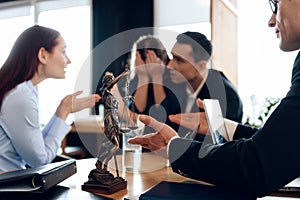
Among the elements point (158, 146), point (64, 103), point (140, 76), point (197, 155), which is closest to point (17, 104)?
point (64, 103)

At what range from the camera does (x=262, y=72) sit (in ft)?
9.91

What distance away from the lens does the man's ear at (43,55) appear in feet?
4.52

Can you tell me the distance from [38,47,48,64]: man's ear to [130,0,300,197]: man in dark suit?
0.70 metres

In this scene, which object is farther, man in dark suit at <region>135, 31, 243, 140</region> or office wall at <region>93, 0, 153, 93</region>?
office wall at <region>93, 0, 153, 93</region>

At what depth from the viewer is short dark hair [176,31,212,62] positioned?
2.04 metres

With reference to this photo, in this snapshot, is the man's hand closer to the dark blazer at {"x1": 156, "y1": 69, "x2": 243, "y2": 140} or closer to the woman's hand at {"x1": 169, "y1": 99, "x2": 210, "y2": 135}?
the woman's hand at {"x1": 169, "y1": 99, "x2": 210, "y2": 135}

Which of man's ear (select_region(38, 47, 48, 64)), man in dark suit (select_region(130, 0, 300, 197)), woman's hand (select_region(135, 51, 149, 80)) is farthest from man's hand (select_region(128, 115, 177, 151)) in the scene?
woman's hand (select_region(135, 51, 149, 80))

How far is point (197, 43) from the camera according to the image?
2.08 metres

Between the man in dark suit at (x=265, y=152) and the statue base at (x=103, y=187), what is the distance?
0.15m

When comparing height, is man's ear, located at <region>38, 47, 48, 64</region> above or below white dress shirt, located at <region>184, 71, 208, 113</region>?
above

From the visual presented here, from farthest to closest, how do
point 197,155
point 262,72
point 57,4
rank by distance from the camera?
point 57,4 → point 262,72 → point 197,155

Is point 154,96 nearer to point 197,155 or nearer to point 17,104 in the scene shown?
point 17,104

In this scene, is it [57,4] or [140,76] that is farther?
[57,4]

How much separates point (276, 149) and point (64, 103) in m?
0.93
